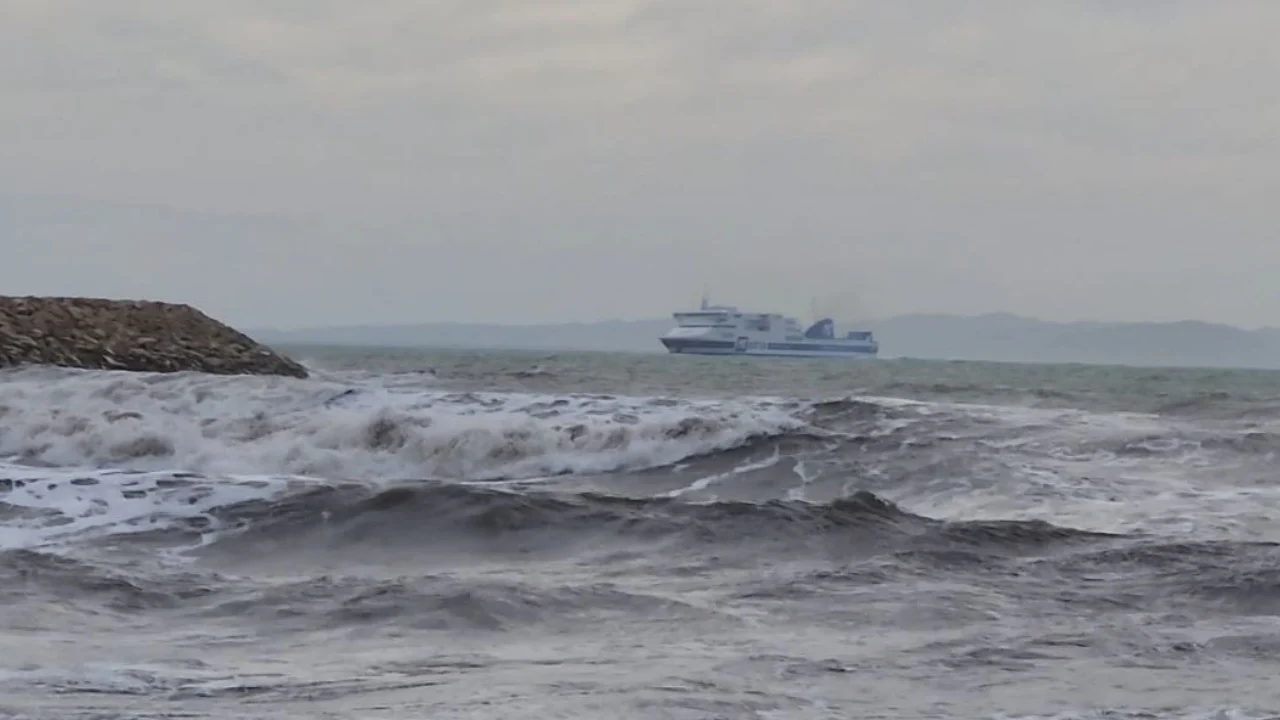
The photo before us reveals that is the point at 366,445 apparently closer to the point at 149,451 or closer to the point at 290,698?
the point at 149,451

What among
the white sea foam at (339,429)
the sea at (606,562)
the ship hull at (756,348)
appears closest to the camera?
the sea at (606,562)

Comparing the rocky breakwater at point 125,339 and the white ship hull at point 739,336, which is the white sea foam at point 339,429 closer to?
the rocky breakwater at point 125,339

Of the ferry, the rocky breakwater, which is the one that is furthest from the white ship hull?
the rocky breakwater

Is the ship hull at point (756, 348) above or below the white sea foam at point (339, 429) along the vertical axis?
above

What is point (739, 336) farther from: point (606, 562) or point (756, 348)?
point (606, 562)

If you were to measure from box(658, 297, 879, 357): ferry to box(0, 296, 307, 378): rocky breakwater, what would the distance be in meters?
67.6

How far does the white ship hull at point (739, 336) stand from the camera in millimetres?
96875

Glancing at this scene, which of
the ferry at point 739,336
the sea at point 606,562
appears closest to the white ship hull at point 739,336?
the ferry at point 739,336

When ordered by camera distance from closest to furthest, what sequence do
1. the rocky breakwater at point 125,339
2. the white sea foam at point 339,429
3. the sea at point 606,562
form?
the sea at point 606,562 → the white sea foam at point 339,429 → the rocky breakwater at point 125,339

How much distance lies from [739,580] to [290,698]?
12.7 feet

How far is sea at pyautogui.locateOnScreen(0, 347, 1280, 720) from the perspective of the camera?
6246 mm

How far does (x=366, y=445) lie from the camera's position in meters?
17.7

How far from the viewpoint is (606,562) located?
10078 millimetres

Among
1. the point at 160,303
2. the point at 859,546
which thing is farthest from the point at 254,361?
the point at 859,546
